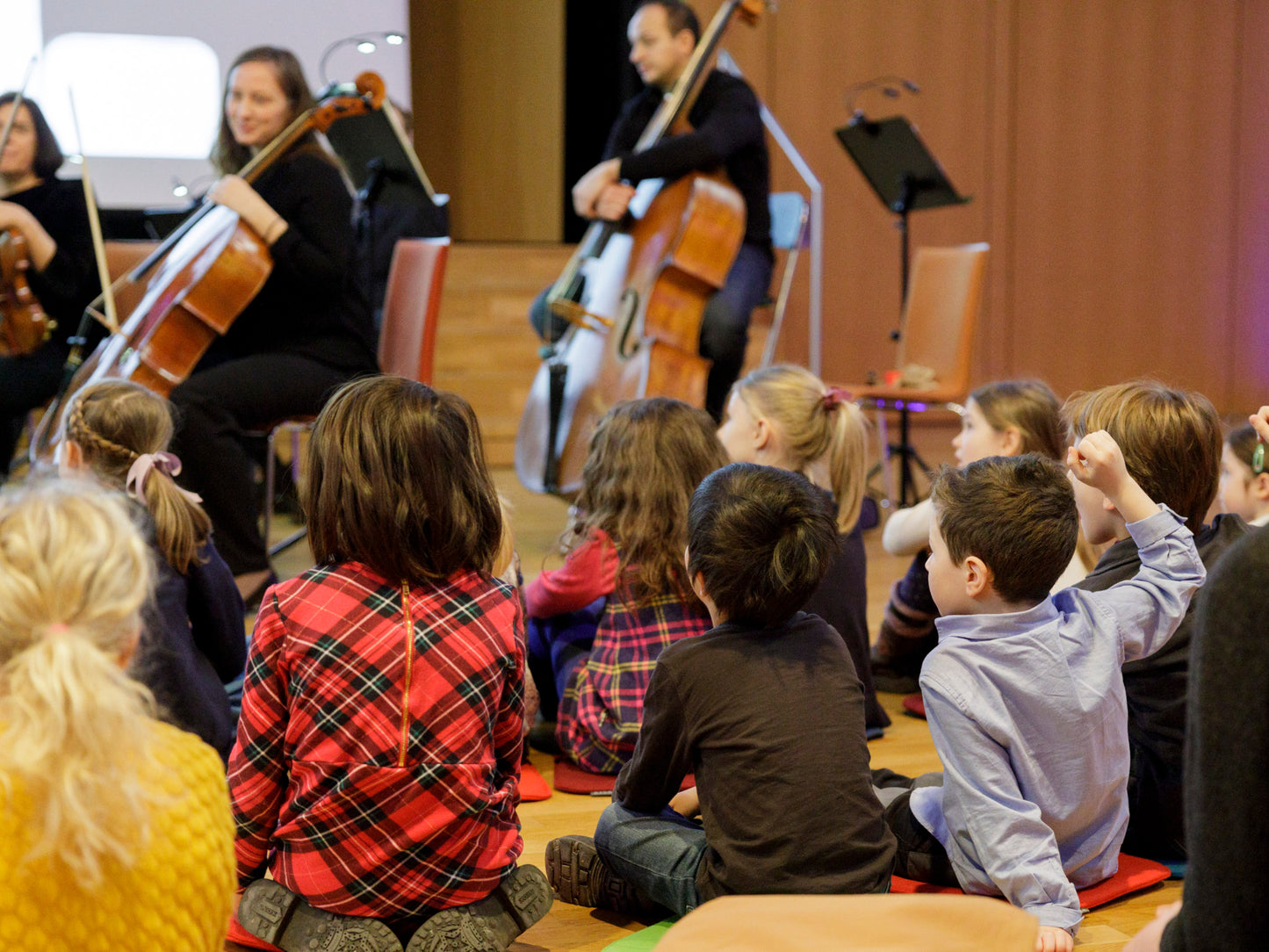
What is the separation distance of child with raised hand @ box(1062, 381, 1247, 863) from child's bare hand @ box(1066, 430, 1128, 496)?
18 cm

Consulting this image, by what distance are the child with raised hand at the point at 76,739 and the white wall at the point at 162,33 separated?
474 centimetres

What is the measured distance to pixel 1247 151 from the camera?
7.26 meters

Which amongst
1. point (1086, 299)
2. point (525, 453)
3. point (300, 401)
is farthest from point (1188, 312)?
point (300, 401)

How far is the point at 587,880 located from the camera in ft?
5.58

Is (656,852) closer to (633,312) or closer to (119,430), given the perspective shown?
(119,430)

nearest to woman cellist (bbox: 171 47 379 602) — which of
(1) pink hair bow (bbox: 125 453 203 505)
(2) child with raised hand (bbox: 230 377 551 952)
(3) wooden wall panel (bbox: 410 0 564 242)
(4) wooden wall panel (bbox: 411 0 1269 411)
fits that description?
(1) pink hair bow (bbox: 125 453 203 505)

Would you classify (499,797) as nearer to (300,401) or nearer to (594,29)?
(300,401)

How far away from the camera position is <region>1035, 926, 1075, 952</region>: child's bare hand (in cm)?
143

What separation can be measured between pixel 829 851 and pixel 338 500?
0.68m

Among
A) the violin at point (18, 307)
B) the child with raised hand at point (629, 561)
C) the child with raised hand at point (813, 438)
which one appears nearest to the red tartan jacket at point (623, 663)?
the child with raised hand at point (629, 561)

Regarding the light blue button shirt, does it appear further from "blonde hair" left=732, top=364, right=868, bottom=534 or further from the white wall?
the white wall

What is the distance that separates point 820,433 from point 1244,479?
78 centimetres

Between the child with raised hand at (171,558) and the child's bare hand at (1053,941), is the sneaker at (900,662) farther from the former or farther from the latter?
the child with raised hand at (171,558)

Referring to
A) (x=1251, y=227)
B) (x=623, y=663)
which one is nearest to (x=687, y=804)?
(x=623, y=663)
